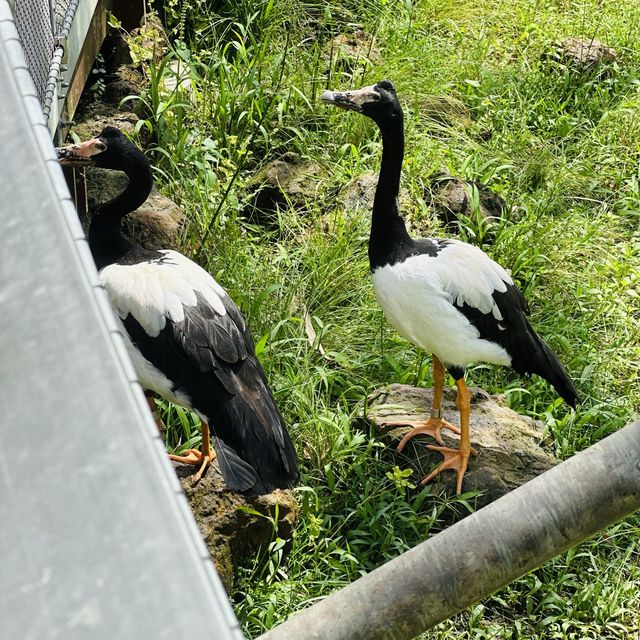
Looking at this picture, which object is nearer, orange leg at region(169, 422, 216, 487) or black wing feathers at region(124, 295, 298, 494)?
black wing feathers at region(124, 295, 298, 494)

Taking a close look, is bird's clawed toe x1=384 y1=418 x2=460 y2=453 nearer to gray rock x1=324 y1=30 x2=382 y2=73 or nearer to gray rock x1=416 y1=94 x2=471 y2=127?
gray rock x1=416 y1=94 x2=471 y2=127

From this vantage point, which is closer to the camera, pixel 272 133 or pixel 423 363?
pixel 423 363

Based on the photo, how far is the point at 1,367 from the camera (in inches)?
26.1

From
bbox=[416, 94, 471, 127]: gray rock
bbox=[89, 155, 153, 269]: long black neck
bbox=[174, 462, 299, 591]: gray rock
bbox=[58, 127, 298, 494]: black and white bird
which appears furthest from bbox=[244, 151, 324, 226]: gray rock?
bbox=[174, 462, 299, 591]: gray rock

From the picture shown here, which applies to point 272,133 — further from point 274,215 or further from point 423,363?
point 423,363

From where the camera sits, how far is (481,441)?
155 inches

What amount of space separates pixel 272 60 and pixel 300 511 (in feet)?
9.48

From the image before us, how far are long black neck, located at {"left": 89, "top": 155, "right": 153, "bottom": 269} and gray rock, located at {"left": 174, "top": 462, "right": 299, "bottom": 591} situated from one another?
90 cm

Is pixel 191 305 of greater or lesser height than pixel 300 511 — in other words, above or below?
above

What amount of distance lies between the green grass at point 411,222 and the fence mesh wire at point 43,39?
1.09 m

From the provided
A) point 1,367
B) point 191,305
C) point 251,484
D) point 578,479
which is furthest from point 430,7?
point 1,367

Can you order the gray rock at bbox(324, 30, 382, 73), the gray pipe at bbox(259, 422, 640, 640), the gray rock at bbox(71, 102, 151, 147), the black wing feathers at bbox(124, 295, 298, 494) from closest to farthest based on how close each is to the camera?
the gray pipe at bbox(259, 422, 640, 640) → the black wing feathers at bbox(124, 295, 298, 494) → the gray rock at bbox(71, 102, 151, 147) → the gray rock at bbox(324, 30, 382, 73)

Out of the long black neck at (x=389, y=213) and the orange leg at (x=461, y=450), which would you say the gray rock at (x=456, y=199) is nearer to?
the long black neck at (x=389, y=213)

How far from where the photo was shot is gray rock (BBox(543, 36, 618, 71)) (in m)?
6.14
